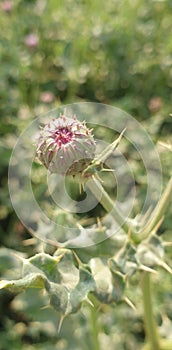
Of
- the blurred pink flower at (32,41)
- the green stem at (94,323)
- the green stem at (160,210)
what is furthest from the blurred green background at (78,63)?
the green stem at (160,210)

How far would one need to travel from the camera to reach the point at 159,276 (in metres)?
2.81

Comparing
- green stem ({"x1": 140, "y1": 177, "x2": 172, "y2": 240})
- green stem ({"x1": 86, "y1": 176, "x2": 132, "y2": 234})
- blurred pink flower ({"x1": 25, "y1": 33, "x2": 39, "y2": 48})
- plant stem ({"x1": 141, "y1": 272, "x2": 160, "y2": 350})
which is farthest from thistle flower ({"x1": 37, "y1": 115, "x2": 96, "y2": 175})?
blurred pink flower ({"x1": 25, "y1": 33, "x2": 39, "y2": 48})

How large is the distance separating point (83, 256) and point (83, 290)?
1.84 feet

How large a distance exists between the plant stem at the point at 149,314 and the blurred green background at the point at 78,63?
1.05 metres

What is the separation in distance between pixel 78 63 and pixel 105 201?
184 centimetres

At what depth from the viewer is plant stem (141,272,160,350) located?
89.1 inches

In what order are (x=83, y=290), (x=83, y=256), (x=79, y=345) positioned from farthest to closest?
(x=79, y=345) → (x=83, y=256) → (x=83, y=290)

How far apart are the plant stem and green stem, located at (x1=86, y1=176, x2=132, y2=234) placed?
0.21m

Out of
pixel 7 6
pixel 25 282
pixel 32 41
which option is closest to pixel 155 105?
pixel 32 41

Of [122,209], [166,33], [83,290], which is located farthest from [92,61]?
[83,290]

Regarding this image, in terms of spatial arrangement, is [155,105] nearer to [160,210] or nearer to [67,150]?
[160,210]

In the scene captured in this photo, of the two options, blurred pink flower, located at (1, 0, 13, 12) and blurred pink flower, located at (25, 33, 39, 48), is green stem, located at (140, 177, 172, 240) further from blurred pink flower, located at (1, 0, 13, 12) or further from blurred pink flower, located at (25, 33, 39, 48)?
blurred pink flower, located at (1, 0, 13, 12)

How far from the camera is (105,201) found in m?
2.08

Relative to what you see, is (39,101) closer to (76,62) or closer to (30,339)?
(76,62)
